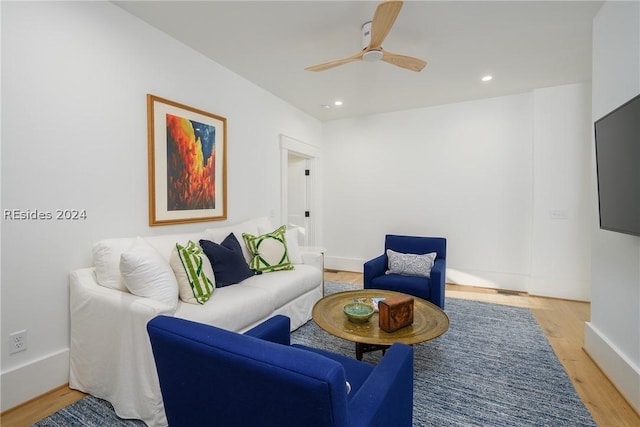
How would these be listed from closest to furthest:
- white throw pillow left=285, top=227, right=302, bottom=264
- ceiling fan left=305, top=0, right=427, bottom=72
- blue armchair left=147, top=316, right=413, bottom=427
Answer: blue armchair left=147, top=316, right=413, bottom=427 → ceiling fan left=305, top=0, right=427, bottom=72 → white throw pillow left=285, top=227, right=302, bottom=264

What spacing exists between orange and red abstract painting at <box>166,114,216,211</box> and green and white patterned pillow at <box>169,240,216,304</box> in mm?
689

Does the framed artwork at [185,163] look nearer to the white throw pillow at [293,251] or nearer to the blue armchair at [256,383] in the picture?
the white throw pillow at [293,251]

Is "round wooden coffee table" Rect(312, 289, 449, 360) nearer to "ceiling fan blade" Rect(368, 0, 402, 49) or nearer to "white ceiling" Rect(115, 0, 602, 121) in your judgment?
"ceiling fan blade" Rect(368, 0, 402, 49)

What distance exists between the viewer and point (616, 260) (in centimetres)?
202

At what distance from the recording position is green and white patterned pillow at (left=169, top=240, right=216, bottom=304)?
205 cm

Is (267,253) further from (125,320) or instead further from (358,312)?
(125,320)

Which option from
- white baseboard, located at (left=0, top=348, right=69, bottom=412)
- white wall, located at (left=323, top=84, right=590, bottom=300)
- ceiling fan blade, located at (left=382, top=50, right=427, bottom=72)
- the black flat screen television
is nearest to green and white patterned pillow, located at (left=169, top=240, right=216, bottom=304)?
white baseboard, located at (left=0, top=348, right=69, bottom=412)

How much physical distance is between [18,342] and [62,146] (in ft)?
4.01

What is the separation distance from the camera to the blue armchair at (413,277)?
9.27ft

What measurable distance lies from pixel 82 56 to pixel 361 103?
3.27 meters

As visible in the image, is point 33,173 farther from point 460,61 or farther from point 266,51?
point 460,61

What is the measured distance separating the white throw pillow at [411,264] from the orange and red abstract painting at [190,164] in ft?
6.64

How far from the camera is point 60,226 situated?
195 centimetres

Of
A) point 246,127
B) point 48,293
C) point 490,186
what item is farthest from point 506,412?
point 246,127
